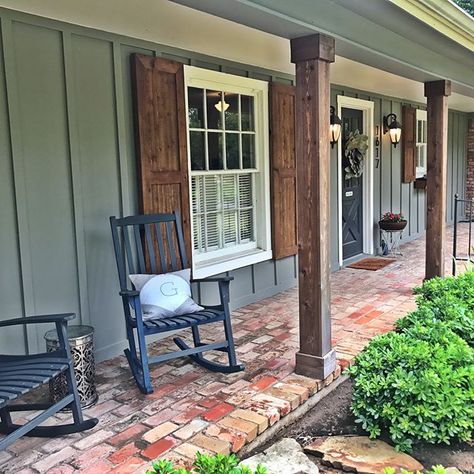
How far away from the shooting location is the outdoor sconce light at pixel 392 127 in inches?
276

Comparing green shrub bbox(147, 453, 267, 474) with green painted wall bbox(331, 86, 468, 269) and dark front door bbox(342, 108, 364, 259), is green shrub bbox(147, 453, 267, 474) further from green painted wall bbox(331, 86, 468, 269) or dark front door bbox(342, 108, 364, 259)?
dark front door bbox(342, 108, 364, 259)

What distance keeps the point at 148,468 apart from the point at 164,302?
3.65 feet

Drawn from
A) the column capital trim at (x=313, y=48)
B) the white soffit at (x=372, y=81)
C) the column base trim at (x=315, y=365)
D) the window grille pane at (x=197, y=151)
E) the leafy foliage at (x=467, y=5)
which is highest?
the leafy foliage at (x=467, y=5)

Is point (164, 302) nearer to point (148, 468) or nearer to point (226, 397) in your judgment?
point (226, 397)

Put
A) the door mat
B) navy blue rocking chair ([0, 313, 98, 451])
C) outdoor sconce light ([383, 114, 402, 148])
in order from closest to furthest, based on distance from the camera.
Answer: navy blue rocking chair ([0, 313, 98, 451])
the door mat
outdoor sconce light ([383, 114, 402, 148])

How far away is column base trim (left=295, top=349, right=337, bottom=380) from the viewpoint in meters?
2.98

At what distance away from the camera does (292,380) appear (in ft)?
9.71

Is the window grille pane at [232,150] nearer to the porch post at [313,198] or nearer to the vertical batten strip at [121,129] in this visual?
the vertical batten strip at [121,129]

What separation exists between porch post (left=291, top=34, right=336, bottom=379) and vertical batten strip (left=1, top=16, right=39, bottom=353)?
158 centimetres

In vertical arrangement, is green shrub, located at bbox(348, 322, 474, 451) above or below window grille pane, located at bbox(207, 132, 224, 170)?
below

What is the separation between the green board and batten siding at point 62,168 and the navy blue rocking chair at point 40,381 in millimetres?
549

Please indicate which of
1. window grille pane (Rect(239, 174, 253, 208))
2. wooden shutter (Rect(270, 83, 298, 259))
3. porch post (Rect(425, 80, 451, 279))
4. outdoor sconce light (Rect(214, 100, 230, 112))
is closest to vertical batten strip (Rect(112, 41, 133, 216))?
outdoor sconce light (Rect(214, 100, 230, 112))

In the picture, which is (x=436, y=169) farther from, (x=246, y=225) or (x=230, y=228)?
(x=230, y=228)

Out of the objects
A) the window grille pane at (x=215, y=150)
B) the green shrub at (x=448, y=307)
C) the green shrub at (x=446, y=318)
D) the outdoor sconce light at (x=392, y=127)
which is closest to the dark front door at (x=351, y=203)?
the outdoor sconce light at (x=392, y=127)
